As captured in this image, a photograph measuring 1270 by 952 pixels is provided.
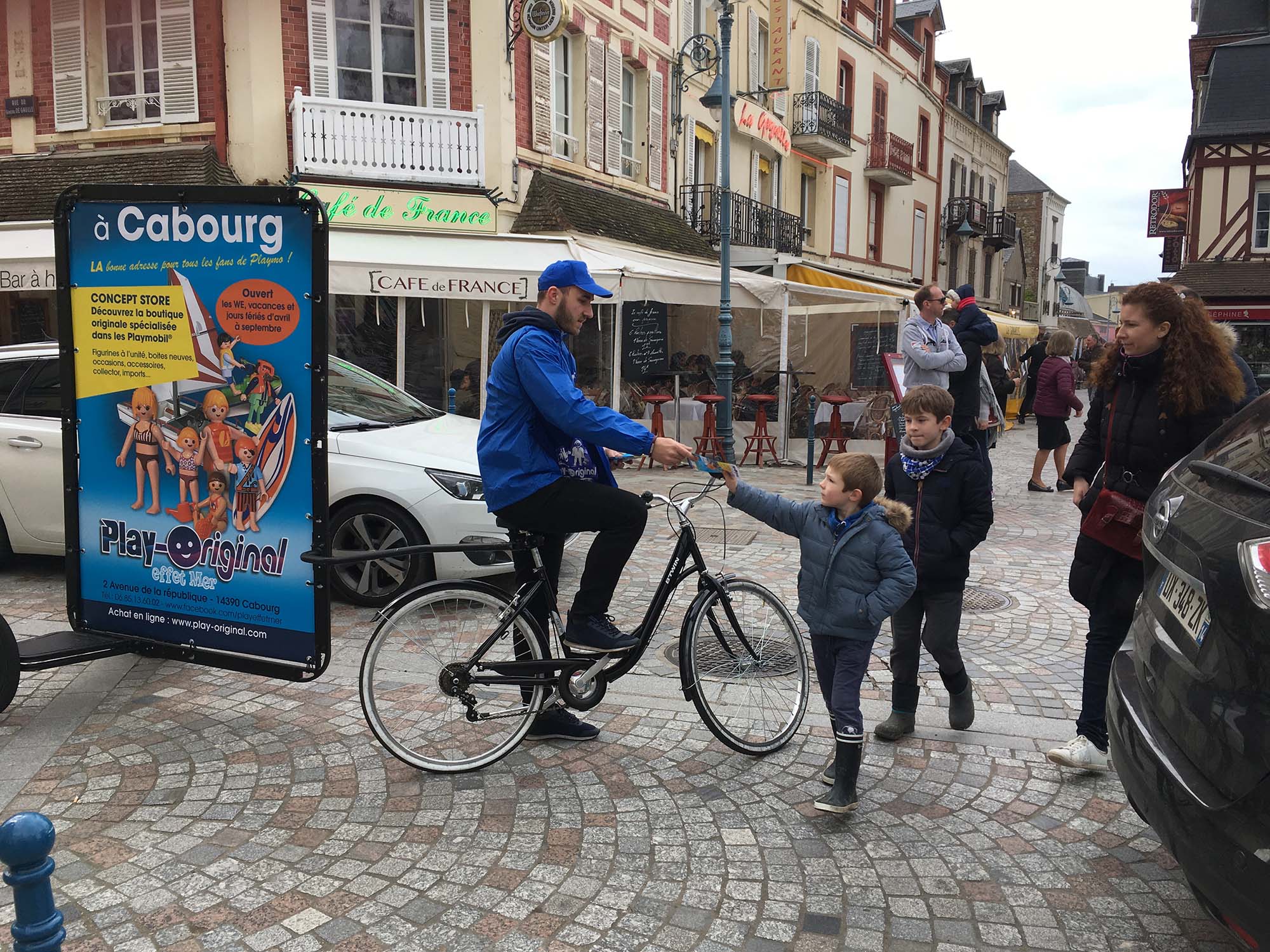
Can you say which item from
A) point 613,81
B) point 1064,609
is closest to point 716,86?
point 613,81

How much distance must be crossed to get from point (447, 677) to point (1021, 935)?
213 centimetres

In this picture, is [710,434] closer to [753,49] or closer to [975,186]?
[753,49]

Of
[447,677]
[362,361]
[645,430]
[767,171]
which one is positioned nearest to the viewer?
[645,430]

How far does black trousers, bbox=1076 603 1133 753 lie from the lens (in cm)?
380

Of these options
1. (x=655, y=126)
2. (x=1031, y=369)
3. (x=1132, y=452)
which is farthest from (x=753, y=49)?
A: (x=1132, y=452)

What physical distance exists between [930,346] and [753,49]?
15.9 m

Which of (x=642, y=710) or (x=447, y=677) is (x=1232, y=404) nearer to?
(x=642, y=710)

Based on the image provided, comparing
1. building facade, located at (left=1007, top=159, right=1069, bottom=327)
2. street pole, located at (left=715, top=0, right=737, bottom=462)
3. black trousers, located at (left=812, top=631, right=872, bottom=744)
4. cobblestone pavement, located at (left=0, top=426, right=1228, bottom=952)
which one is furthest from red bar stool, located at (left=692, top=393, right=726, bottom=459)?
building facade, located at (left=1007, top=159, right=1069, bottom=327)

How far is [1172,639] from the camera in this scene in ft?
8.55

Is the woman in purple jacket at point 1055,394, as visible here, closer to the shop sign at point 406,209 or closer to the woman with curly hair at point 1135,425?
the woman with curly hair at point 1135,425

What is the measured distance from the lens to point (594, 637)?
3895 mm

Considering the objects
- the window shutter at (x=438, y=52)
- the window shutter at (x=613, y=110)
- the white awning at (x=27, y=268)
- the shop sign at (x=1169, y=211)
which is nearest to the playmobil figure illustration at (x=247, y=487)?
the white awning at (x=27, y=268)

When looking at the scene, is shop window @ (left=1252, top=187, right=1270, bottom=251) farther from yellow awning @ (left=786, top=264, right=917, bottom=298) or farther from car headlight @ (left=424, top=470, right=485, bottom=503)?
car headlight @ (left=424, top=470, right=485, bottom=503)

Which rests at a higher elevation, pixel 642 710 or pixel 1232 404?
pixel 1232 404
